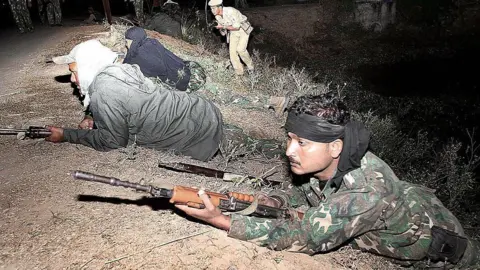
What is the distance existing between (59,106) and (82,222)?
2.83 metres

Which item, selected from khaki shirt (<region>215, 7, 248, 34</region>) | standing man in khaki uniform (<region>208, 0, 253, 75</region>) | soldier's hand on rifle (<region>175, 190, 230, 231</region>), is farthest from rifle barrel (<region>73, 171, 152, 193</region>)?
khaki shirt (<region>215, 7, 248, 34</region>)

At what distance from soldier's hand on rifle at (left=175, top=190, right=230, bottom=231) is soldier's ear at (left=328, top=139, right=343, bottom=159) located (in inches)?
29.0

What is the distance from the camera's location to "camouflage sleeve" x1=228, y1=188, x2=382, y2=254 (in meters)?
1.96

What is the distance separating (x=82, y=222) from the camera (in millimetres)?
2486

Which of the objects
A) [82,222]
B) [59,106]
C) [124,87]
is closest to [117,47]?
[59,106]

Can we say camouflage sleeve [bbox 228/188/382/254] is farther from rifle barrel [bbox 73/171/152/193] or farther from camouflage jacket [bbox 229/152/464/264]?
rifle barrel [bbox 73/171/152/193]

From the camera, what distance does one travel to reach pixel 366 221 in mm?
2000

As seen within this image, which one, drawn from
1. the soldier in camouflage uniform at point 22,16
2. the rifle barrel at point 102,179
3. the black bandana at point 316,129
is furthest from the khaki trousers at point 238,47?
the soldier in camouflage uniform at point 22,16

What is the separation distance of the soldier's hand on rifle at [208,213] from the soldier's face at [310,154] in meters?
0.52

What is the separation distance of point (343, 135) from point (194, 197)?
0.92 metres

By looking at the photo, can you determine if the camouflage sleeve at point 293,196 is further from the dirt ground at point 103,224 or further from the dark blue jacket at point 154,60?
the dark blue jacket at point 154,60

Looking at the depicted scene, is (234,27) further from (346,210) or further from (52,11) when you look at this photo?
(52,11)

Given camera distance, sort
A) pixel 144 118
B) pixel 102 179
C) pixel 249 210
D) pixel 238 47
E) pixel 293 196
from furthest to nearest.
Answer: pixel 238 47 < pixel 144 118 < pixel 293 196 < pixel 249 210 < pixel 102 179

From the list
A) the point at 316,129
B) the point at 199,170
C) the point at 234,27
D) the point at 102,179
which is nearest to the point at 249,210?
the point at 316,129
